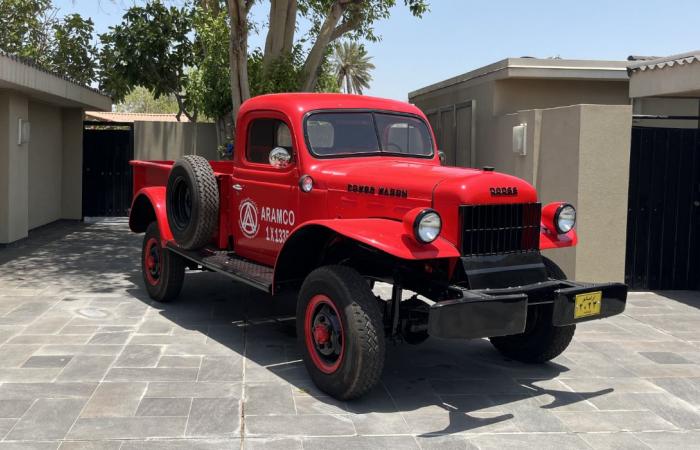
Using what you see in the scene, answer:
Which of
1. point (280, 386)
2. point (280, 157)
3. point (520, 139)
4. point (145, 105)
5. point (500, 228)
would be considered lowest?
point (280, 386)

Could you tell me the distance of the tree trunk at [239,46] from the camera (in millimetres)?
11625

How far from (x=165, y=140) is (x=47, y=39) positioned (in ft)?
39.8

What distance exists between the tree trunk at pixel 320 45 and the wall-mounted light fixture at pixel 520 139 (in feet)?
15.0

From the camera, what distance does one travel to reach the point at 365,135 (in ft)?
21.4

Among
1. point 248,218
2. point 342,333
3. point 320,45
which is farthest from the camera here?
point 320,45

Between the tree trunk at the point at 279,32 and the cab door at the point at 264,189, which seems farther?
the tree trunk at the point at 279,32

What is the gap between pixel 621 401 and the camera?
17.1 feet

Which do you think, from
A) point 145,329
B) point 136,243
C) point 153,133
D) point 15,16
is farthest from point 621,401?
point 15,16

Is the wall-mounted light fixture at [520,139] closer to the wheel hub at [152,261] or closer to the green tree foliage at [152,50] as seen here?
the wheel hub at [152,261]

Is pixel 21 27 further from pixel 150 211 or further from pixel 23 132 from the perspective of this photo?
pixel 150 211

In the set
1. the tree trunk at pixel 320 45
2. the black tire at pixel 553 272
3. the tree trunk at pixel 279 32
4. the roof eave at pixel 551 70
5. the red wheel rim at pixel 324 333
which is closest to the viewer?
the red wheel rim at pixel 324 333

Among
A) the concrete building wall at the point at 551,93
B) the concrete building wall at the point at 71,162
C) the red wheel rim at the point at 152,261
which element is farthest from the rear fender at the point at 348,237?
the concrete building wall at the point at 71,162

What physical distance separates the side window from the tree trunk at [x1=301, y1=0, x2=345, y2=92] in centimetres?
637

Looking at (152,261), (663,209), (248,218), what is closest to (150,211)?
(152,261)
